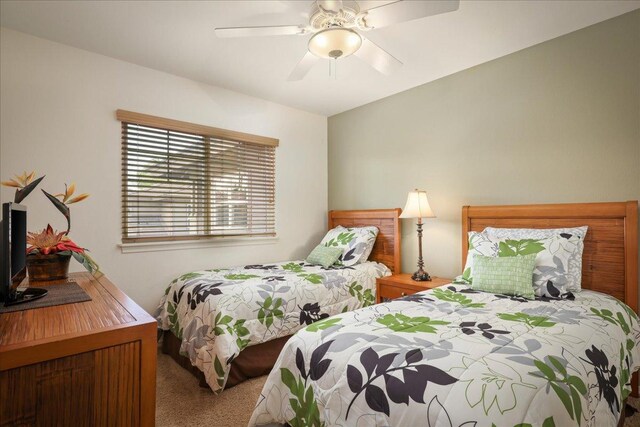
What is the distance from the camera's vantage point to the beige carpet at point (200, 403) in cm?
186

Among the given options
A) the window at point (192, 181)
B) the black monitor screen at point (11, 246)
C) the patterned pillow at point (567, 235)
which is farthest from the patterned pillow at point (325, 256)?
the black monitor screen at point (11, 246)

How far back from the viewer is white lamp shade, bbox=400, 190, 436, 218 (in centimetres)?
287

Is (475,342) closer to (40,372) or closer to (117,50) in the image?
(40,372)

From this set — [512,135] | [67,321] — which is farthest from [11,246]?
[512,135]

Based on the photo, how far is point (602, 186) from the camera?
7.29 ft

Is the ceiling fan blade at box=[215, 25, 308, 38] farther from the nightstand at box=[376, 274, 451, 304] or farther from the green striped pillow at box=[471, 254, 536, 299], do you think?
the nightstand at box=[376, 274, 451, 304]

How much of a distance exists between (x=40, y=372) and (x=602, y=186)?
3037mm

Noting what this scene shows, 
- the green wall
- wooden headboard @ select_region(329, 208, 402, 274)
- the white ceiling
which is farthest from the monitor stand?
the green wall

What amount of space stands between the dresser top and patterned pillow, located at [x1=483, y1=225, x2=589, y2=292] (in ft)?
7.51

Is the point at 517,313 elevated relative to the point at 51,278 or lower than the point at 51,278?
lower

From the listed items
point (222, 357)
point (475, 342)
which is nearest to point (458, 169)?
point (475, 342)

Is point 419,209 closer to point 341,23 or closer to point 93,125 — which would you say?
point 341,23

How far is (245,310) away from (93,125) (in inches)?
75.4

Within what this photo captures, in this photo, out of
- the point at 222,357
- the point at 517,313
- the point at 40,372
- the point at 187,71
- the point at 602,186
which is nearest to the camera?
the point at 40,372
